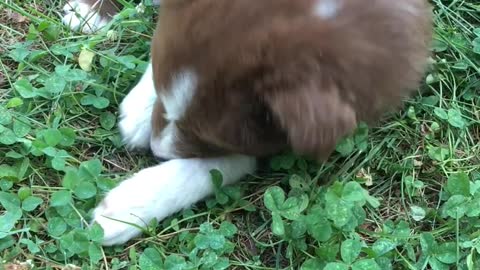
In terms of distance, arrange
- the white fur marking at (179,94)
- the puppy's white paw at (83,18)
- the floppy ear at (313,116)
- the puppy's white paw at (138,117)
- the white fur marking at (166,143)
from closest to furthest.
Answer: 1. the floppy ear at (313,116)
2. the white fur marking at (179,94)
3. the white fur marking at (166,143)
4. the puppy's white paw at (138,117)
5. the puppy's white paw at (83,18)

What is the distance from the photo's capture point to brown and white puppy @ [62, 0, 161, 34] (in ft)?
10.7

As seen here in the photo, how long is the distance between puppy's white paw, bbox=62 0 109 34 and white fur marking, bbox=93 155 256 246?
776 mm

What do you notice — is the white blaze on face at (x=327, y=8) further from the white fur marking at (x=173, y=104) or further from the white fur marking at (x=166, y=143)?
the white fur marking at (x=166, y=143)

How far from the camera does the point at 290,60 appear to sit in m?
2.23

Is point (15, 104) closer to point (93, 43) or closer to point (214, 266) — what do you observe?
point (93, 43)

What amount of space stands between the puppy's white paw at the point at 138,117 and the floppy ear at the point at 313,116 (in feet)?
2.54

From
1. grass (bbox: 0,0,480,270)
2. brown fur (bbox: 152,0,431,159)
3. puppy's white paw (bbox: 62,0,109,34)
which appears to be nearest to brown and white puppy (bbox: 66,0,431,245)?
brown fur (bbox: 152,0,431,159)

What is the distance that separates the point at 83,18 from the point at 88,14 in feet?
0.12

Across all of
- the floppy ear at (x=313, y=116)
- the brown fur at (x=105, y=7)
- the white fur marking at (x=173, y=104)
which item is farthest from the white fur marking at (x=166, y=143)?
the brown fur at (x=105, y=7)

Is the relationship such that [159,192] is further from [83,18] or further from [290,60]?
[83,18]

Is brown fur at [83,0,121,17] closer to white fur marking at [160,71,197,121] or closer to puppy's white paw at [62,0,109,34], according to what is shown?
puppy's white paw at [62,0,109,34]

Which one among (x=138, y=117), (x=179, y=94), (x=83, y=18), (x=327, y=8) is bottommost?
(x=138, y=117)

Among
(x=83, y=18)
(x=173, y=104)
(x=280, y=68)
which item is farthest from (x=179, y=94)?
(x=83, y=18)

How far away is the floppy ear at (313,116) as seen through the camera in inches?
85.1
